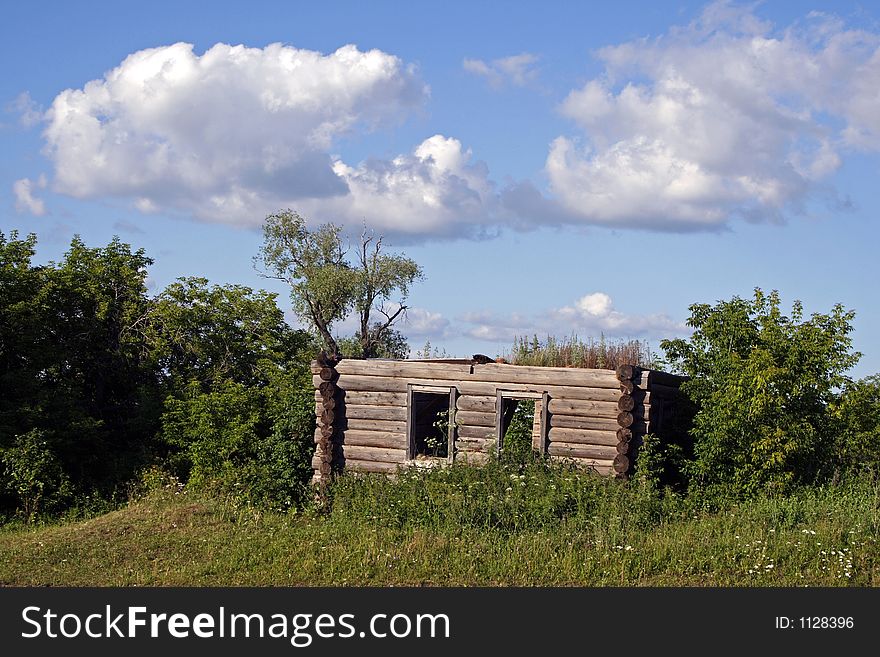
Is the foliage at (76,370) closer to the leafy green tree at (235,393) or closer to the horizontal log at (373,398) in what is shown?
the leafy green tree at (235,393)

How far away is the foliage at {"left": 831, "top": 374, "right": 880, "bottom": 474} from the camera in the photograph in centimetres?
1728


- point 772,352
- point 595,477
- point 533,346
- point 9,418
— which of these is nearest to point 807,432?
point 772,352

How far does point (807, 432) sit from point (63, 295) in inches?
727

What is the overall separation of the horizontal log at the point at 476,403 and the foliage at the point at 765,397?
370 centimetres

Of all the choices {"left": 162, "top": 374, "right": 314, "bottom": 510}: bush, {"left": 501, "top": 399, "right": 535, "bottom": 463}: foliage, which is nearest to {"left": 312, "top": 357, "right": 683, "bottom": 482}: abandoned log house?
{"left": 501, "top": 399, "right": 535, "bottom": 463}: foliage

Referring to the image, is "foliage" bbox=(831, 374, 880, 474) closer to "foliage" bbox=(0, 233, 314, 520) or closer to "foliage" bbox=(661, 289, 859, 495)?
"foliage" bbox=(661, 289, 859, 495)

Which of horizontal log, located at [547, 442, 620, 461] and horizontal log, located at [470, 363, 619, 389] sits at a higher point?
horizontal log, located at [470, 363, 619, 389]

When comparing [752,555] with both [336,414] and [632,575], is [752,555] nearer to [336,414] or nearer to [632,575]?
[632,575]

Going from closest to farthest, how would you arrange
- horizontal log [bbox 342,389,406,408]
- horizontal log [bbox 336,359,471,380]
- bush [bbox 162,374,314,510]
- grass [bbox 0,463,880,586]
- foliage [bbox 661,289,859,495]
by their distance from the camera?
1. grass [bbox 0,463,880,586]
2. foliage [bbox 661,289,859,495]
3. horizontal log [bbox 336,359,471,380]
4. horizontal log [bbox 342,389,406,408]
5. bush [bbox 162,374,314,510]

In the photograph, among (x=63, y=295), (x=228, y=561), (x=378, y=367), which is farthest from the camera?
(x=63, y=295)

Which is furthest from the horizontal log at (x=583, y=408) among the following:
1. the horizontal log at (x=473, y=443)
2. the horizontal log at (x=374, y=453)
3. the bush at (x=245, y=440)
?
the bush at (x=245, y=440)

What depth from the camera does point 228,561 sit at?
49.6 feet

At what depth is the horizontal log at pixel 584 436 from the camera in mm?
17188

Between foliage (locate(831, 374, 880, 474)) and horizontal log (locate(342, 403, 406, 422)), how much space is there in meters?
8.14
